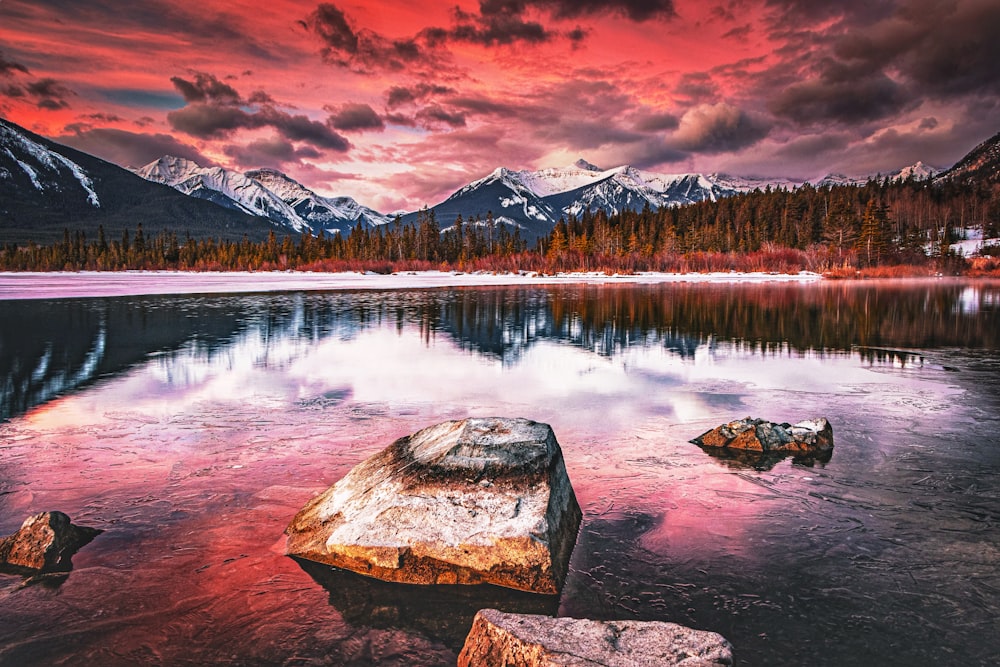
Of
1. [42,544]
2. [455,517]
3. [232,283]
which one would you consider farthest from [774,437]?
[232,283]

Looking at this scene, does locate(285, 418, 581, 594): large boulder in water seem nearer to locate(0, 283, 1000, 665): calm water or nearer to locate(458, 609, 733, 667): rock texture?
locate(0, 283, 1000, 665): calm water

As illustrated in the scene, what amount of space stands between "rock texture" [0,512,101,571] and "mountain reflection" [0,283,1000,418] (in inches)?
261

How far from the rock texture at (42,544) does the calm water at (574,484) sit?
0.16 metres

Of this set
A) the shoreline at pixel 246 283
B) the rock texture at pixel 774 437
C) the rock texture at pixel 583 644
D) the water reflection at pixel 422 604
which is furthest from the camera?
the shoreline at pixel 246 283

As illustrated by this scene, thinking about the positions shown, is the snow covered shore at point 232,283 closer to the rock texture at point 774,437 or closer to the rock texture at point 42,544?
the rock texture at point 42,544

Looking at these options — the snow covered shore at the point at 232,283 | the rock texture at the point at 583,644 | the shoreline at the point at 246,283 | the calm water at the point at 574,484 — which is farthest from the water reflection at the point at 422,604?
the snow covered shore at the point at 232,283

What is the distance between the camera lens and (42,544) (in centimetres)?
507

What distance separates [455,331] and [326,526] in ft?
57.5

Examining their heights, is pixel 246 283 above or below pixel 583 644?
above

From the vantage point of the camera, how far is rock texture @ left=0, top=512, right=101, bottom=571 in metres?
5.02

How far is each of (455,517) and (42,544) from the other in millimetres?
3622

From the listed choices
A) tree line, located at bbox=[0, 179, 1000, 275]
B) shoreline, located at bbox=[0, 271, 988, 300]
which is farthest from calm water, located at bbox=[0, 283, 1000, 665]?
tree line, located at bbox=[0, 179, 1000, 275]

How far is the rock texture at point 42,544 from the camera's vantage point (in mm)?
5020

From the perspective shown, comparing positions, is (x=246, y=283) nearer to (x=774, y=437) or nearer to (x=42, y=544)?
(x=42, y=544)
